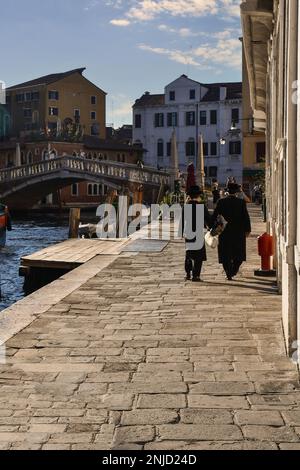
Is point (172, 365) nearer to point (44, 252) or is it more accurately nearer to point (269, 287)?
point (269, 287)

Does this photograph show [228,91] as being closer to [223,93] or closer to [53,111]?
[223,93]

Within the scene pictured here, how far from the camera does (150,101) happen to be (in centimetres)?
6912

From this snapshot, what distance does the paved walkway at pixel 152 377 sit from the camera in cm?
Answer: 385

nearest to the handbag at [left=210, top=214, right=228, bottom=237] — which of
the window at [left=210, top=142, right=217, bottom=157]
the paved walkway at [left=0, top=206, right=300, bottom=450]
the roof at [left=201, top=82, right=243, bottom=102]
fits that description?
the paved walkway at [left=0, top=206, right=300, bottom=450]

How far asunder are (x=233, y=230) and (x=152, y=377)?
5299 millimetres

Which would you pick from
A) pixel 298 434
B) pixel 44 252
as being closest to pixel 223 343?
pixel 298 434

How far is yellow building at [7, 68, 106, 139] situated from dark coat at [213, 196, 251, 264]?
54.6m

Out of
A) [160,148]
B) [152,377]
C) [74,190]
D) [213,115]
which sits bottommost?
[152,377]

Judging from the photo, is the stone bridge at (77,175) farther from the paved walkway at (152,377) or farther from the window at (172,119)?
the paved walkway at (152,377)

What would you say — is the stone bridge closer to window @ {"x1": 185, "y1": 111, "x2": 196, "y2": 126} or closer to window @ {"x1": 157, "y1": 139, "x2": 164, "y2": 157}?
window @ {"x1": 157, "y1": 139, "x2": 164, "y2": 157}

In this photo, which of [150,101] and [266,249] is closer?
[266,249]

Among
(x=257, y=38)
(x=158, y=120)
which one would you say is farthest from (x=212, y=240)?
(x=158, y=120)

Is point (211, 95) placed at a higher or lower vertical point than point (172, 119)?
higher

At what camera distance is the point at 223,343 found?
6086 millimetres
